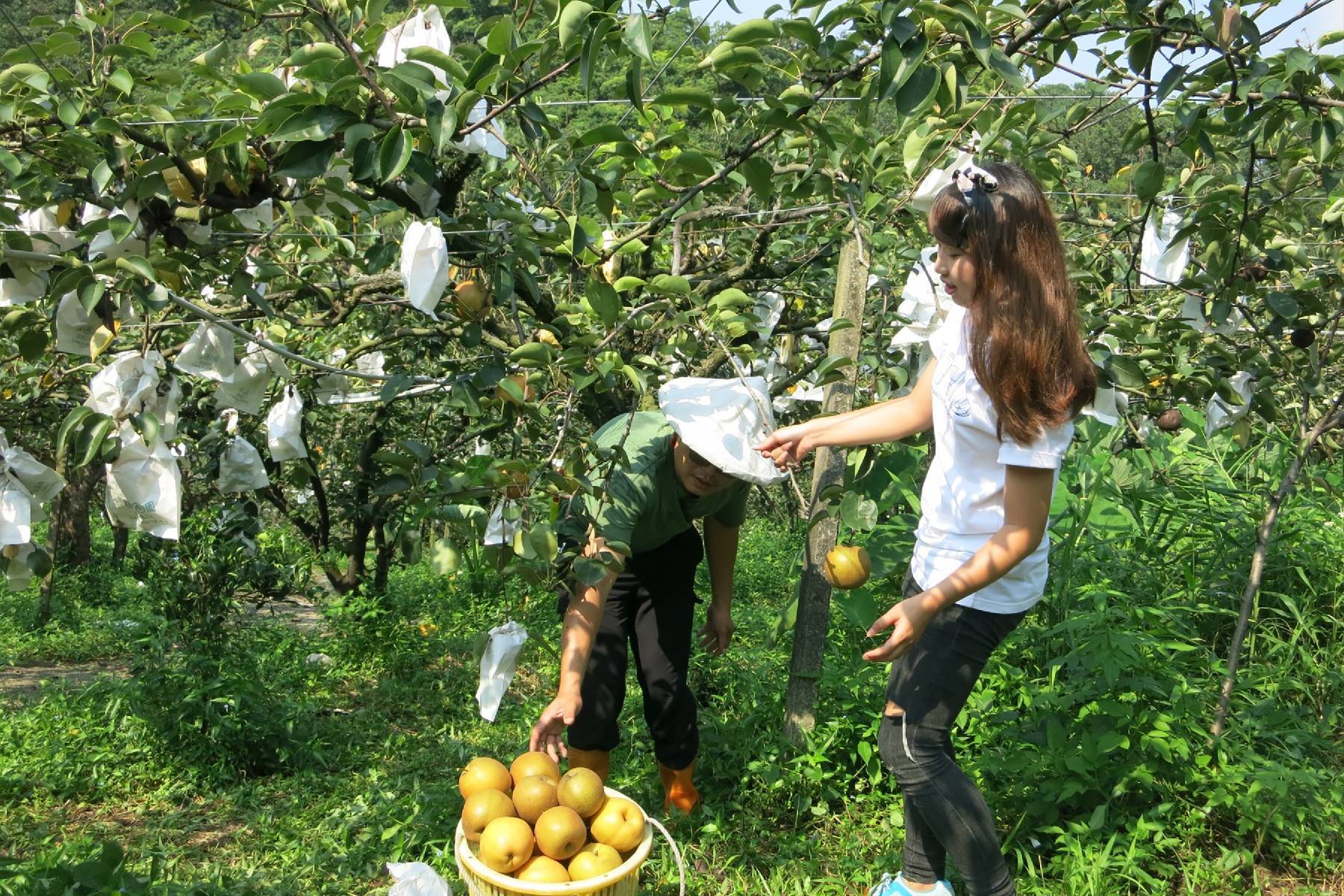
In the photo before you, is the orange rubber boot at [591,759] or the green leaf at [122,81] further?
the orange rubber boot at [591,759]

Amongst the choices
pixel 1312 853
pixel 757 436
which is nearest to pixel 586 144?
pixel 757 436

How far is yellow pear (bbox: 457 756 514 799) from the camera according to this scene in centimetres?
210

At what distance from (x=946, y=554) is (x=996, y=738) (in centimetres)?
115

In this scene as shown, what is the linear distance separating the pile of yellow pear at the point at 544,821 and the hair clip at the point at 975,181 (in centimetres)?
122

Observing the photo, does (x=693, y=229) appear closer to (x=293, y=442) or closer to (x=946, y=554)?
(x=293, y=442)

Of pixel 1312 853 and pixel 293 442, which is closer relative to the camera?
pixel 1312 853

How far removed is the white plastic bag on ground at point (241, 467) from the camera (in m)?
2.74

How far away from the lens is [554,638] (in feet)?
15.2

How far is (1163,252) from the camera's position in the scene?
98.5 inches

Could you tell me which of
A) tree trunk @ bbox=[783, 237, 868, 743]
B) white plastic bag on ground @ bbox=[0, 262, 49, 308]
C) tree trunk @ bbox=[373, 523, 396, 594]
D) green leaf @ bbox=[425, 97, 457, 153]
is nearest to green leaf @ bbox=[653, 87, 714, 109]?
green leaf @ bbox=[425, 97, 457, 153]

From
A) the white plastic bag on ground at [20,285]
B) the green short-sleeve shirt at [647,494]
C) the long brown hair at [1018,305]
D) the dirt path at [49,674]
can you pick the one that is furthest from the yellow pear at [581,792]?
the dirt path at [49,674]

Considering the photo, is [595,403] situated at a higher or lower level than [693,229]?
A: lower

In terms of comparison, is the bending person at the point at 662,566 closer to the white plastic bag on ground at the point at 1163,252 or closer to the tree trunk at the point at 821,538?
the tree trunk at the point at 821,538

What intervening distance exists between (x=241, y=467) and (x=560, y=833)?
1.36 m
